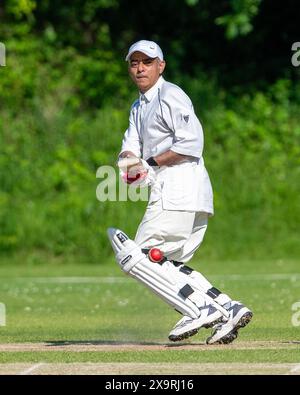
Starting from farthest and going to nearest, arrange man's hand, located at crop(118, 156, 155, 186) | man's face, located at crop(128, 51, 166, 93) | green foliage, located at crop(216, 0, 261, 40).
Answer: green foliage, located at crop(216, 0, 261, 40)
man's face, located at crop(128, 51, 166, 93)
man's hand, located at crop(118, 156, 155, 186)

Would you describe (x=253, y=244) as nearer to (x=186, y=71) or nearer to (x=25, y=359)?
(x=186, y=71)

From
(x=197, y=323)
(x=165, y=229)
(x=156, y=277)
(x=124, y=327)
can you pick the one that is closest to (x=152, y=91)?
(x=165, y=229)

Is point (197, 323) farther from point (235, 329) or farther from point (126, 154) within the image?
point (126, 154)

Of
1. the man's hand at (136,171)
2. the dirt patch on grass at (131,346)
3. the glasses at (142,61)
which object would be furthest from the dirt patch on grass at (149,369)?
the glasses at (142,61)

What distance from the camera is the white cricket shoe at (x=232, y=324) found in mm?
9394

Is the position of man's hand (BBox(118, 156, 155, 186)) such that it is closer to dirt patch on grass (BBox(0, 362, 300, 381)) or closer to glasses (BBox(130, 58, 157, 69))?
glasses (BBox(130, 58, 157, 69))

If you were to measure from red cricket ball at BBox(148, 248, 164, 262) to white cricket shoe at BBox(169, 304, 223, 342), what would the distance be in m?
0.49

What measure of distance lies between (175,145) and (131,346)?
1.57m

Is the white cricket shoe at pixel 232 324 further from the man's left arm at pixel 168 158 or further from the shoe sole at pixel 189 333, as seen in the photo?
the man's left arm at pixel 168 158

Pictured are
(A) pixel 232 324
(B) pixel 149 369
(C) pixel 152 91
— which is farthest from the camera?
(C) pixel 152 91

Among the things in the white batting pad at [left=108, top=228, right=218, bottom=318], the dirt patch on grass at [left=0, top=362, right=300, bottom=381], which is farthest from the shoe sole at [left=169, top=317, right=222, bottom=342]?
the dirt patch on grass at [left=0, top=362, right=300, bottom=381]

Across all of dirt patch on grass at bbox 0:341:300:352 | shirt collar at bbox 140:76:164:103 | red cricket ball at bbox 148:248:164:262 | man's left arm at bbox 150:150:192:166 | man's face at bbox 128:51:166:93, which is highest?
man's face at bbox 128:51:166:93

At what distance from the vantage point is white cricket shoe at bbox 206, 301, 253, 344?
9.39 metres

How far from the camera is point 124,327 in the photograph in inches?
466
